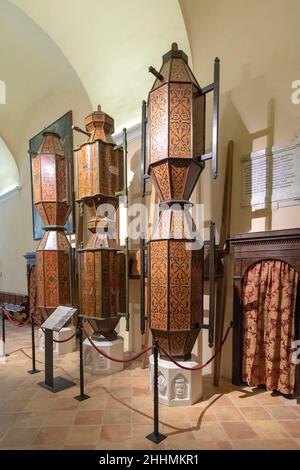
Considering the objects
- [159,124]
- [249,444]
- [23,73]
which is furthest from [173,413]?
[23,73]

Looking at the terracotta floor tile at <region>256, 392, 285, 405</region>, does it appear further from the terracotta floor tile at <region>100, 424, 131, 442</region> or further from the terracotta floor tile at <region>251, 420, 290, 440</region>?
the terracotta floor tile at <region>100, 424, 131, 442</region>

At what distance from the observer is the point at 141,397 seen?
122 inches

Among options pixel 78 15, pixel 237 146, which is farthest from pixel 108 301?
pixel 78 15

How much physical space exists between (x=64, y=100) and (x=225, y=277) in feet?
16.6

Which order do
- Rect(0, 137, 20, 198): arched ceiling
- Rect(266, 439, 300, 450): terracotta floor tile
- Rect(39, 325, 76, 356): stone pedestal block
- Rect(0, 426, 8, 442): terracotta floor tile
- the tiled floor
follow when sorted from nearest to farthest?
Rect(266, 439, 300, 450): terracotta floor tile, the tiled floor, Rect(0, 426, 8, 442): terracotta floor tile, Rect(39, 325, 76, 356): stone pedestal block, Rect(0, 137, 20, 198): arched ceiling

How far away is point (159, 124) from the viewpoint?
9.61ft

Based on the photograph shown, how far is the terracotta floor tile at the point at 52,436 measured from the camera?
2.33 meters

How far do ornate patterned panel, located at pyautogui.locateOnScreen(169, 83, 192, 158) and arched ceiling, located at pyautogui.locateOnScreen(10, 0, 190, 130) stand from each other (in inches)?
63.3

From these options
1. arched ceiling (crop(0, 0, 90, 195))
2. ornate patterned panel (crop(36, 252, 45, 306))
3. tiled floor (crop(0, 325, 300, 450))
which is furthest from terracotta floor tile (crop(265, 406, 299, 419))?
arched ceiling (crop(0, 0, 90, 195))

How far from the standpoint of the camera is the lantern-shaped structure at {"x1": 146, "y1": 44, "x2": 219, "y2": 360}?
9.39 feet

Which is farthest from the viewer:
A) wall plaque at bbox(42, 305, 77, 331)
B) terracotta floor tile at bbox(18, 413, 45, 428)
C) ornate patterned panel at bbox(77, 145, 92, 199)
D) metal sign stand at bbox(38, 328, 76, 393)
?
ornate patterned panel at bbox(77, 145, 92, 199)

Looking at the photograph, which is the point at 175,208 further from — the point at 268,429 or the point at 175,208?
the point at 268,429

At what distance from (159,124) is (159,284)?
1608mm

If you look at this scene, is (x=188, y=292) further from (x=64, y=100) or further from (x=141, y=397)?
(x=64, y=100)
